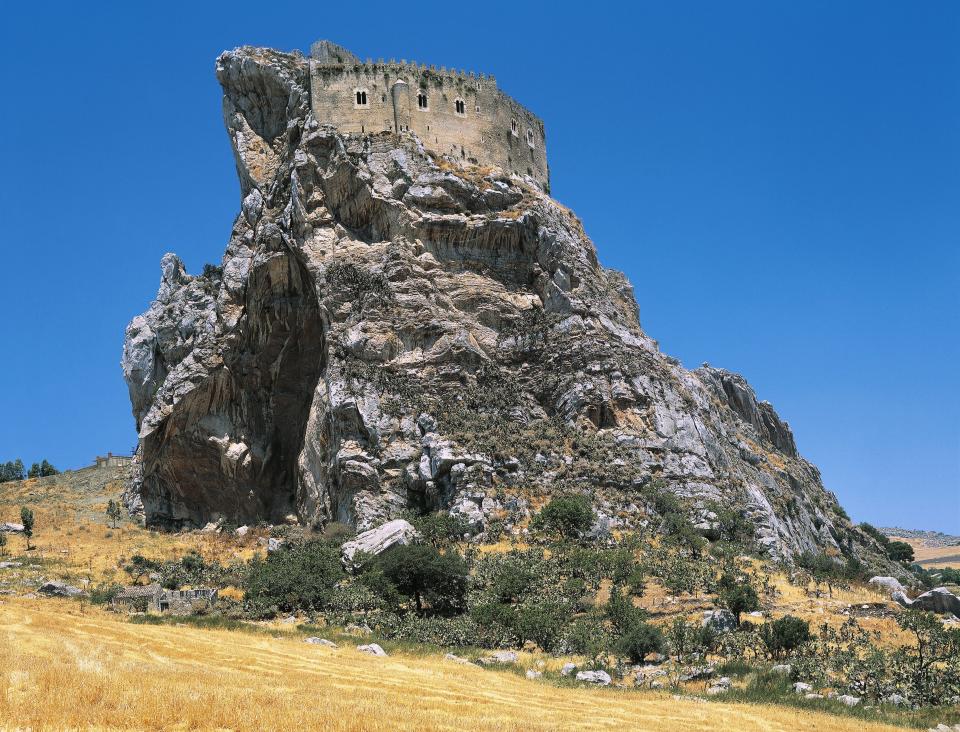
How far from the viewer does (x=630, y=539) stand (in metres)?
35.8

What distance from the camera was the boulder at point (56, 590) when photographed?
105ft

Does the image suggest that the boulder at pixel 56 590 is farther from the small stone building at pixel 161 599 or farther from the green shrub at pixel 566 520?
the green shrub at pixel 566 520

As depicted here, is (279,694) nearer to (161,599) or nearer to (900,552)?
(161,599)

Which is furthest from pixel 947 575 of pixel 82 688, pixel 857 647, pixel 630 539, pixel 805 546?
pixel 82 688

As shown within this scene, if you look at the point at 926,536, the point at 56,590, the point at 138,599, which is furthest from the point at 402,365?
the point at 926,536

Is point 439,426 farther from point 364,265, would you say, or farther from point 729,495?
point 729,495

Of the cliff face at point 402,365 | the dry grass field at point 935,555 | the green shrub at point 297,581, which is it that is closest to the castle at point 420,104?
the cliff face at point 402,365

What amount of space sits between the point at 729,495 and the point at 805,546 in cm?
975

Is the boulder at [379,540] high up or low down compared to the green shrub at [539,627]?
up

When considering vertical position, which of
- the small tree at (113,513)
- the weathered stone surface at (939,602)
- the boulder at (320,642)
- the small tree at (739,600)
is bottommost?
the boulder at (320,642)

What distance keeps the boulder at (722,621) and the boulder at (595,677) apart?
16.5 ft

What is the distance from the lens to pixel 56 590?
32.2m

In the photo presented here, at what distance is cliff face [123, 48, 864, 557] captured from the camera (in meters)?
A: 41.1

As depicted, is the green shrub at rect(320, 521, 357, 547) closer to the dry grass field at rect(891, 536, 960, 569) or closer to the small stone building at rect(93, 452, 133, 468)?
the small stone building at rect(93, 452, 133, 468)
